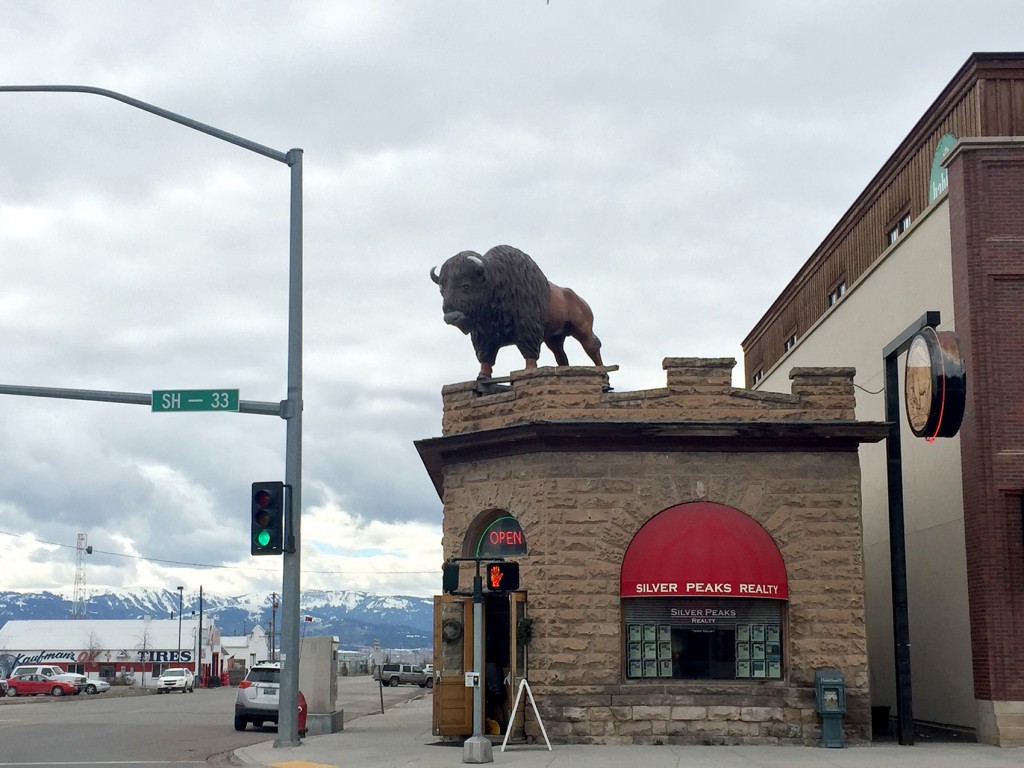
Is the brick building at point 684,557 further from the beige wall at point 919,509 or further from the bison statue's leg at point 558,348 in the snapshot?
the bison statue's leg at point 558,348

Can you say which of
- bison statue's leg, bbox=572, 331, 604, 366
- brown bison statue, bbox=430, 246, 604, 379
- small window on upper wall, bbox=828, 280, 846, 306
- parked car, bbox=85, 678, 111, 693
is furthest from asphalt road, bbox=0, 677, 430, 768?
parked car, bbox=85, 678, 111, 693

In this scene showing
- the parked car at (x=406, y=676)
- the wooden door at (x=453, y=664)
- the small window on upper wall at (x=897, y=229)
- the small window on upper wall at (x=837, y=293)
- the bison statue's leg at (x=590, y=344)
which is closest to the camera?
the wooden door at (x=453, y=664)

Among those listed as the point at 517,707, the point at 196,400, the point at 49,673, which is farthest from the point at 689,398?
the point at 49,673

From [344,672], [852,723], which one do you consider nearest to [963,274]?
[852,723]

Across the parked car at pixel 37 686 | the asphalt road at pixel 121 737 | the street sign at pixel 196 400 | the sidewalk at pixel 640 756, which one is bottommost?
the parked car at pixel 37 686

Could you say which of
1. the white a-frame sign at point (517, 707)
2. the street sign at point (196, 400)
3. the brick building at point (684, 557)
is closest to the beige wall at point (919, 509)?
the brick building at point (684, 557)

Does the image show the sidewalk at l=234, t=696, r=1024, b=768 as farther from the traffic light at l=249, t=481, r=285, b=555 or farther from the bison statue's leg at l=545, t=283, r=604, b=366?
the bison statue's leg at l=545, t=283, r=604, b=366

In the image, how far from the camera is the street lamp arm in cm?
1816

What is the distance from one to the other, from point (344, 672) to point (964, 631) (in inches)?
4413

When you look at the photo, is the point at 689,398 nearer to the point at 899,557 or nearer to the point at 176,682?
the point at 899,557

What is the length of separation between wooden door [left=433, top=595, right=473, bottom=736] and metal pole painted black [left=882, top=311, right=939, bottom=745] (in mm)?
7263

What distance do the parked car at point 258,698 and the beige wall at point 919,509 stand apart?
13739 mm

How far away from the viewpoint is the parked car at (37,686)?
197 feet

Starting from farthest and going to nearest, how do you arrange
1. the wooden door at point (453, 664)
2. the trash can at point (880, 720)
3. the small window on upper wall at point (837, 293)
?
the small window on upper wall at point (837, 293)
the trash can at point (880, 720)
the wooden door at point (453, 664)
